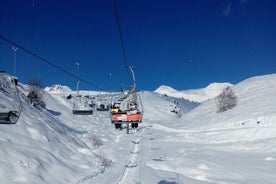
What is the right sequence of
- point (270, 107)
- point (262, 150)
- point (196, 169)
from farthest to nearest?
point (270, 107)
point (262, 150)
point (196, 169)

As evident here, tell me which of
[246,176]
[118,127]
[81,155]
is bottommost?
[246,176]

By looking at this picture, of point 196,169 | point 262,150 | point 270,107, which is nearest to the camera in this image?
point 196,169

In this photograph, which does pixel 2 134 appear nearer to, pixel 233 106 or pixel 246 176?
pixel 246 176

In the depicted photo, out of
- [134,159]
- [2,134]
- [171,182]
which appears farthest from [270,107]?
[2,134]

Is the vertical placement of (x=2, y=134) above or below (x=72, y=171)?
above

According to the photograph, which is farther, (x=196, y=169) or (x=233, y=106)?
(x=233, y=106)

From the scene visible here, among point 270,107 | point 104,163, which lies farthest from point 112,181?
point 270,107

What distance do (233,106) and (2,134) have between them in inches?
2910

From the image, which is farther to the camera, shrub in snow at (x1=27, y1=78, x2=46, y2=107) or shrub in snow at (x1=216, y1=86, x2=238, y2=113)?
shrub in snow at (x1=216, y1=86, x2=238, y2=113)

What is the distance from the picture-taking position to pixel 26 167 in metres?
15.3

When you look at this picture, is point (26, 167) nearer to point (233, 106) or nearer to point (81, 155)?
point (81, 155)

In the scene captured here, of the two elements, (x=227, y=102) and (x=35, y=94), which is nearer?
(x=35, y=94)

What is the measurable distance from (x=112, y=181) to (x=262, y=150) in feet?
62.0

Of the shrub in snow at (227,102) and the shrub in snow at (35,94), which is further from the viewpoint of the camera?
the shrub in snow at (227,102)
